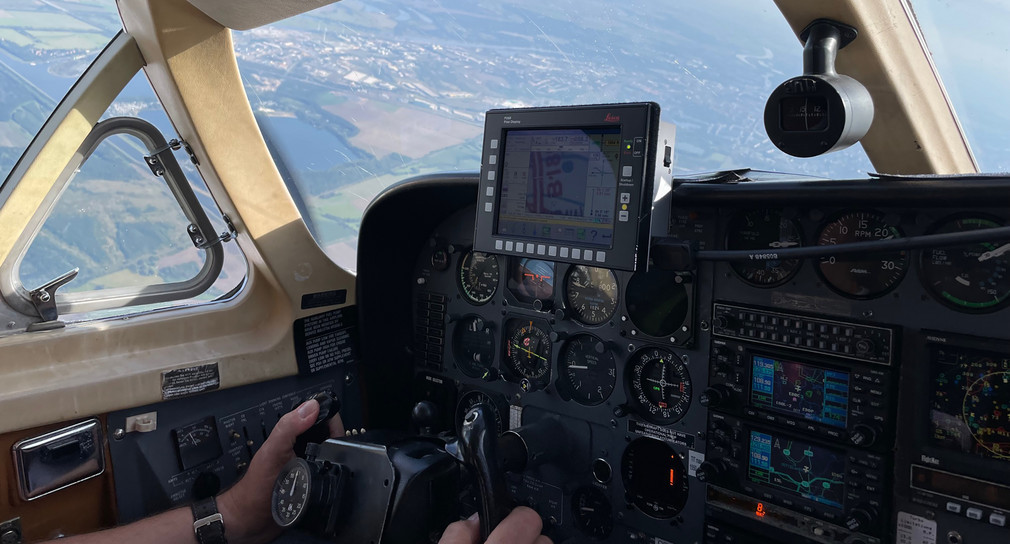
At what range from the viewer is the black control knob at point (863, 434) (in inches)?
71.2

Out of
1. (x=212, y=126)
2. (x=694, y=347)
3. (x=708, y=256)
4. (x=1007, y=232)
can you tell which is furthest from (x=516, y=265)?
(x=1007, y=232)

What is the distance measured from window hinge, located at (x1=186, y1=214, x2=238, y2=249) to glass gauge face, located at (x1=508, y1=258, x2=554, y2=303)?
3.64 feet

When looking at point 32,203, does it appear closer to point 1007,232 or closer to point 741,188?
point 741,188

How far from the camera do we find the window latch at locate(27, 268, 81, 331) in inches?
88.1

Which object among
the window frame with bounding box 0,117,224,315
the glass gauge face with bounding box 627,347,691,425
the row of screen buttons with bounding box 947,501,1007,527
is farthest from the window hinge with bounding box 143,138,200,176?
the row of screen buttons with bounding box 947,501,1007,527

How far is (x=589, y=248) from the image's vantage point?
1918 millimetres

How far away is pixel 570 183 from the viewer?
78.8 inches

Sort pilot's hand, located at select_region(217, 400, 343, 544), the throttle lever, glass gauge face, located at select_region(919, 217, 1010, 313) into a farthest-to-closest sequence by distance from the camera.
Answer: pilot's hand, located at select_region(217, 400, 343, 544)
the throttle lever
glass gauge face, located at select_region(919, 217, 1010, 313)

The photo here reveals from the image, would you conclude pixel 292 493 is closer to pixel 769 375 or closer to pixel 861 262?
pixel 769 375

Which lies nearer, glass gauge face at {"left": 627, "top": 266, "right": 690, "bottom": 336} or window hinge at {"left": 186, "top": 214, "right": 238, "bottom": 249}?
glass gauge face at {"left": 627, "top": 266, "right": 690, "bottom": 336}

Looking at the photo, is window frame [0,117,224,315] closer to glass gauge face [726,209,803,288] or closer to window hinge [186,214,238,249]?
window hinge [186,214,238,249]

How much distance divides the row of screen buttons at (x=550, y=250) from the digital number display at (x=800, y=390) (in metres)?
0.60

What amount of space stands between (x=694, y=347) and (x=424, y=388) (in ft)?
4.35

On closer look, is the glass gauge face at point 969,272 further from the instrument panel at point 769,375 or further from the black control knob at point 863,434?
the black control knob at point 863,434
